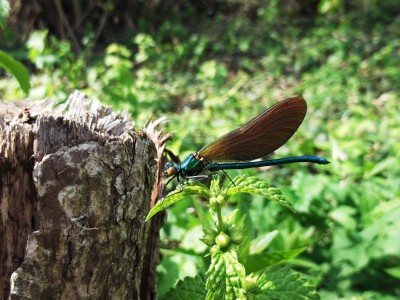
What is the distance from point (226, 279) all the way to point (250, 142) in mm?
484

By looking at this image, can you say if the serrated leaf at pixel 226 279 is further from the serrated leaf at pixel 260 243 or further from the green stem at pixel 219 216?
the serrated leaf at pixel 260 243

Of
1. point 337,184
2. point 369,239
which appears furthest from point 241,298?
point 337,184

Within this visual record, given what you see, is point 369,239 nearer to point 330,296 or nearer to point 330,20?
point 330,296

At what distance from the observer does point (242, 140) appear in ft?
4.93

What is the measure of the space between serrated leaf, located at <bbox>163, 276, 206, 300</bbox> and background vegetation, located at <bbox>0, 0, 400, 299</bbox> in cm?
34

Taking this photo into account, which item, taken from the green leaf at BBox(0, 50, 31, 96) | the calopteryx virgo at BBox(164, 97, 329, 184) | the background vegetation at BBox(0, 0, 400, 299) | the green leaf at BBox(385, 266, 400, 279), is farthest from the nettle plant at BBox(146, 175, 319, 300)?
the green leaf at BBox(0, 50, 31, 96)

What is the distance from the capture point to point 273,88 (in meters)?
6.31

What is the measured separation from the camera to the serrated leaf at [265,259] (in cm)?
164

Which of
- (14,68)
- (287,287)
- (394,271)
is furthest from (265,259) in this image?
(14,68)

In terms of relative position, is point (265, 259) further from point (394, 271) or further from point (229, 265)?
point (394, 271)

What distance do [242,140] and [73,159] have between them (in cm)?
52

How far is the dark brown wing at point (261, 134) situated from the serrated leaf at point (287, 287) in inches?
14.7

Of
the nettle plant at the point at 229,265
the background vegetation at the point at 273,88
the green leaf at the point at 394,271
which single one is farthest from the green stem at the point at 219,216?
the green leaf at the point at 394,271

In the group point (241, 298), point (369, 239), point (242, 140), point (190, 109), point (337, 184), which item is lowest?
point (241, 298)
